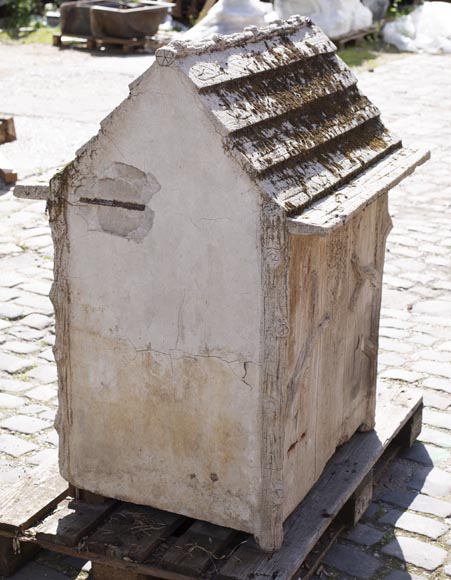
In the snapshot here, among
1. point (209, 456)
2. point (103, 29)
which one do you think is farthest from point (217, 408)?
point (103, 29)

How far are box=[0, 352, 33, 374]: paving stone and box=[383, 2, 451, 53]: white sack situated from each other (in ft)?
38.1

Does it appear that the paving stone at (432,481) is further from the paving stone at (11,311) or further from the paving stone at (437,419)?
the paving stone at (11,311)

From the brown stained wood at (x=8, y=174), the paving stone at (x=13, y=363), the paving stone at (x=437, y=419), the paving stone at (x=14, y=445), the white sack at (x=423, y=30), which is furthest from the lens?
the white sack at (x=423, y=30)

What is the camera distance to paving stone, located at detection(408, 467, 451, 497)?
431 cm

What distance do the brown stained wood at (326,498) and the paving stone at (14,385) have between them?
181 centimetres

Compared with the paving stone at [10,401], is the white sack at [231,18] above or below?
above

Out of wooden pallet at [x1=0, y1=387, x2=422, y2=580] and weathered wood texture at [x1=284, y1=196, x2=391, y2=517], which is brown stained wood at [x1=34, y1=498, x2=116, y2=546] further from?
weathered wood texture at [x1=284, y1=196, x2=391, y2=517]

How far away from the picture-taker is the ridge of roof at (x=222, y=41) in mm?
3045

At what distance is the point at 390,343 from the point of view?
577cm

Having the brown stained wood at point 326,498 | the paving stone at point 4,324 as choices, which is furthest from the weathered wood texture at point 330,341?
the paving stone at point 4,324

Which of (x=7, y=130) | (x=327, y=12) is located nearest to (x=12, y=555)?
(x=7, y=130)

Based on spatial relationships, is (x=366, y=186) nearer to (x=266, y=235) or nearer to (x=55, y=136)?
(x=266, y=235)

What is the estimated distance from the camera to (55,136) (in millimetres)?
10273

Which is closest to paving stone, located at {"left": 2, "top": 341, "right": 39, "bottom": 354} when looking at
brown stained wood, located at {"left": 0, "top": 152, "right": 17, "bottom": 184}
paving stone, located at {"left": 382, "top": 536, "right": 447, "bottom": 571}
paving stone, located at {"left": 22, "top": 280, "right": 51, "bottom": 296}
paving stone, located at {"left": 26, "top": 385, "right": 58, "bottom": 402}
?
paving stone, located at {"left": 26, "top": 385, "right": 58, "bottom": 402}
